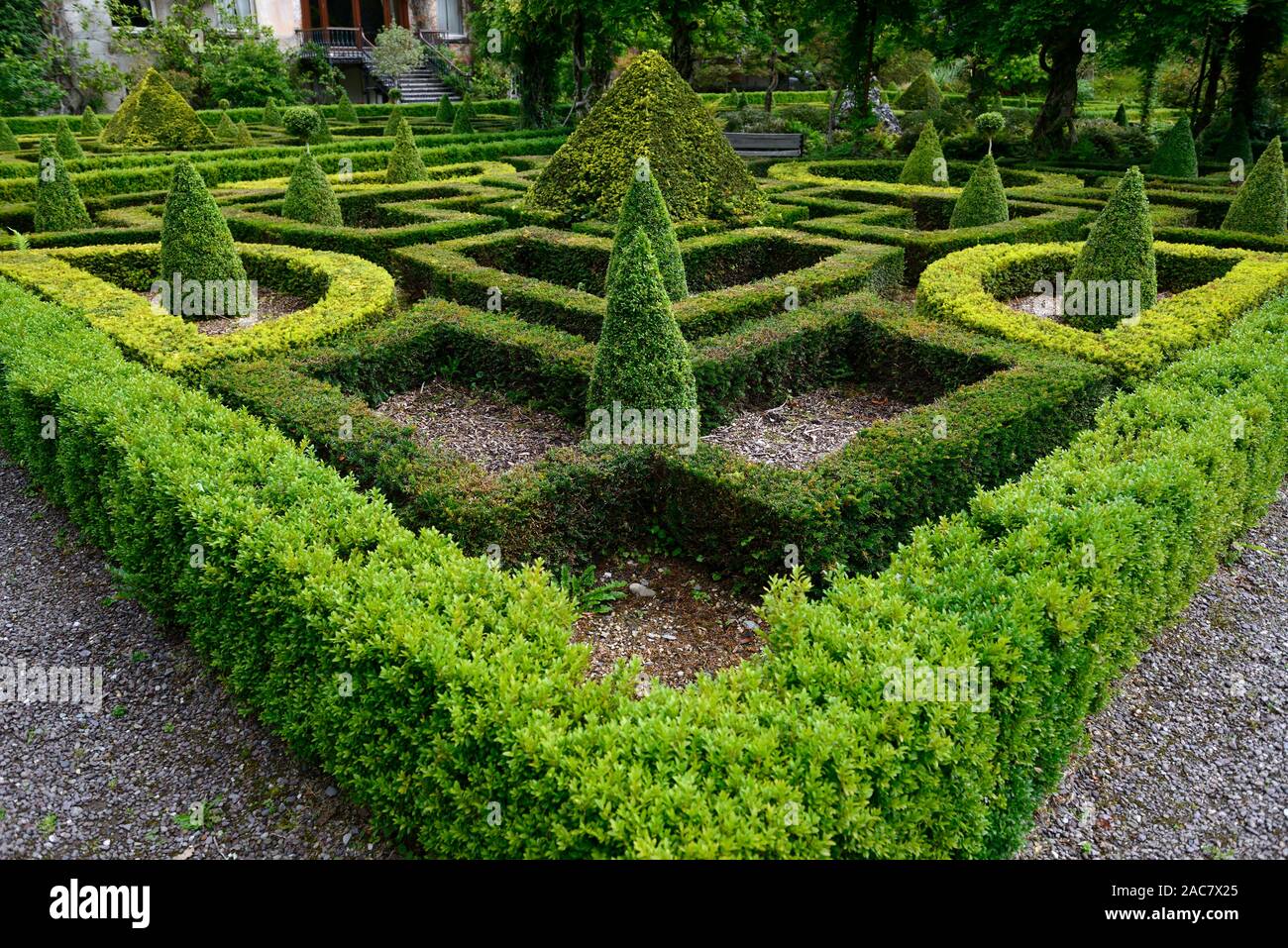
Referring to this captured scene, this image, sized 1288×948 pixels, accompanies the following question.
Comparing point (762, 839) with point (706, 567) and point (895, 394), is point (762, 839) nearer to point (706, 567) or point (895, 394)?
point (706, 567)

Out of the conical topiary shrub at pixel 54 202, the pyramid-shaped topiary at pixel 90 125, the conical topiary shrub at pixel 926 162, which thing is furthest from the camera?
the pyramid-shaped topiary at pixel 90 125

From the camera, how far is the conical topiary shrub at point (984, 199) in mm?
14406

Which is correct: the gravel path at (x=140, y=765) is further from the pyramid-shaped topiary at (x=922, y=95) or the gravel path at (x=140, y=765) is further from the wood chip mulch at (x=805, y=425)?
the pyramid-shaped topiary at (x=922, y=95)

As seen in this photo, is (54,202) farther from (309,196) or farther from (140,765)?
(140,765)

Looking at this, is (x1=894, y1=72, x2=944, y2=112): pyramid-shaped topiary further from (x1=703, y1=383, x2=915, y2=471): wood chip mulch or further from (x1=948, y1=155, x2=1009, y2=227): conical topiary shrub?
(x1=703, y1=383, x2=915, y2=471): wood chip mulch

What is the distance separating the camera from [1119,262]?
33.2 feet

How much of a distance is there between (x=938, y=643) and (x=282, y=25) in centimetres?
4679

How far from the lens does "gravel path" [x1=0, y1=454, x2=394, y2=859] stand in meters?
4.18

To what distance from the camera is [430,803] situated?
3.59 metres

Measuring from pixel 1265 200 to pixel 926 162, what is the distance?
23.1 feet

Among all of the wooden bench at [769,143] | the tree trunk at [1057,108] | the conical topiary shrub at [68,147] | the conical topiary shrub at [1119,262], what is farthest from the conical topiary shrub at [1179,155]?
the conical topiary shrub at [68,147]

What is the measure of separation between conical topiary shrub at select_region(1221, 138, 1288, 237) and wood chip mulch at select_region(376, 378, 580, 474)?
12891mm

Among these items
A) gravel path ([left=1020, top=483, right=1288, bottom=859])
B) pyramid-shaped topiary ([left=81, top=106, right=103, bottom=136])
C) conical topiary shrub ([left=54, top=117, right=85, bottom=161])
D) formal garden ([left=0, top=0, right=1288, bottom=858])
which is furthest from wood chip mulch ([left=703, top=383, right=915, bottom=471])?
pyramid-shaped topiary ([left=81, top=106, right=103, bottom=136])

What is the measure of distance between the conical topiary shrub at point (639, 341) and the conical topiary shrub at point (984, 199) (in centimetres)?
995
